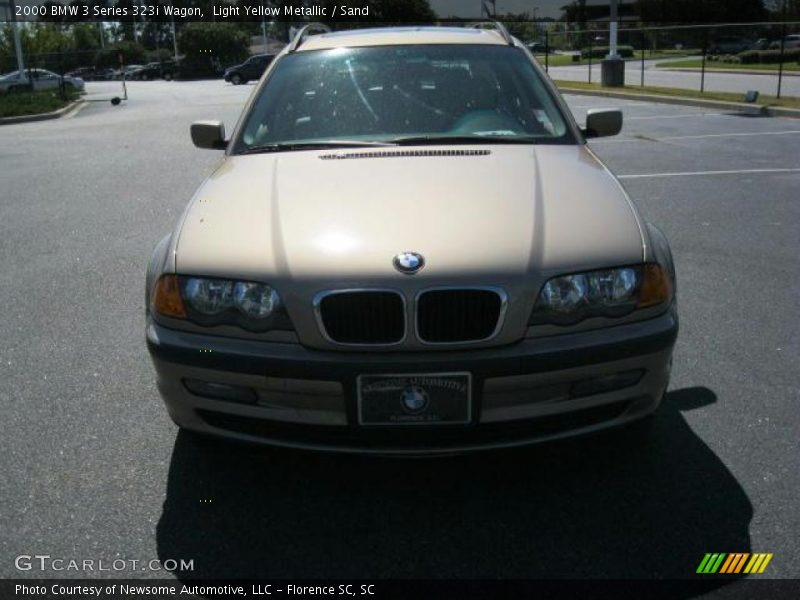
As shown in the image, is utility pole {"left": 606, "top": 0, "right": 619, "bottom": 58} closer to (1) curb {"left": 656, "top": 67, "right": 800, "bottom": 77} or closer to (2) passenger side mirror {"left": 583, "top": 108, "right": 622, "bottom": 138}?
(1) curb {"left": 656, "top": 67, "right": 800, "bottom": 77}

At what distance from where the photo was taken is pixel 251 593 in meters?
2.63

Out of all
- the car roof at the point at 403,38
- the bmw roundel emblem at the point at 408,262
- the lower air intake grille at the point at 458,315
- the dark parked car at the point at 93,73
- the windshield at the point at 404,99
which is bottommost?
the dark parked car at the point at 93,73

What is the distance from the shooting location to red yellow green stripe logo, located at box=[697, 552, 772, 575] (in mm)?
2686

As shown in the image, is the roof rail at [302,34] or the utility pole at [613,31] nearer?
the roof rail at [302,34]

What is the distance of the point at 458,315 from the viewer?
2.78 meters

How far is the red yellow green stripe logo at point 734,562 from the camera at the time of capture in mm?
2686

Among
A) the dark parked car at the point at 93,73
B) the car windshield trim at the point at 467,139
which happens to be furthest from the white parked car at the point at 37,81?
the car windshield trim at the point at 467,139

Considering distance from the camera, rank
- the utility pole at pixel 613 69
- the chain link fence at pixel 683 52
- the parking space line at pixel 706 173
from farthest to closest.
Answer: the chain link fence at pixel 683 52 → the utility pole at pixel 613 69 → the parking space line at pixel 706 173

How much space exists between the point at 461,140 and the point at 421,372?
1.59m

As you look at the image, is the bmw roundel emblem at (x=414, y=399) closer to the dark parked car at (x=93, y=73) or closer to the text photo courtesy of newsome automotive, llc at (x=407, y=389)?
the text photo courtesy of newsome automotive, llc at (x=407, y=389)

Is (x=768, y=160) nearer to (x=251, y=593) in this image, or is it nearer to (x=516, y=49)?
(x=516, y=49)

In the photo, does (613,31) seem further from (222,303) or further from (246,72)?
(246,72)

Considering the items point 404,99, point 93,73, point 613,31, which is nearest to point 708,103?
point 613,31

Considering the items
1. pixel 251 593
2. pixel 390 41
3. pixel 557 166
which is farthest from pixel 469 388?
pixel 390 41
